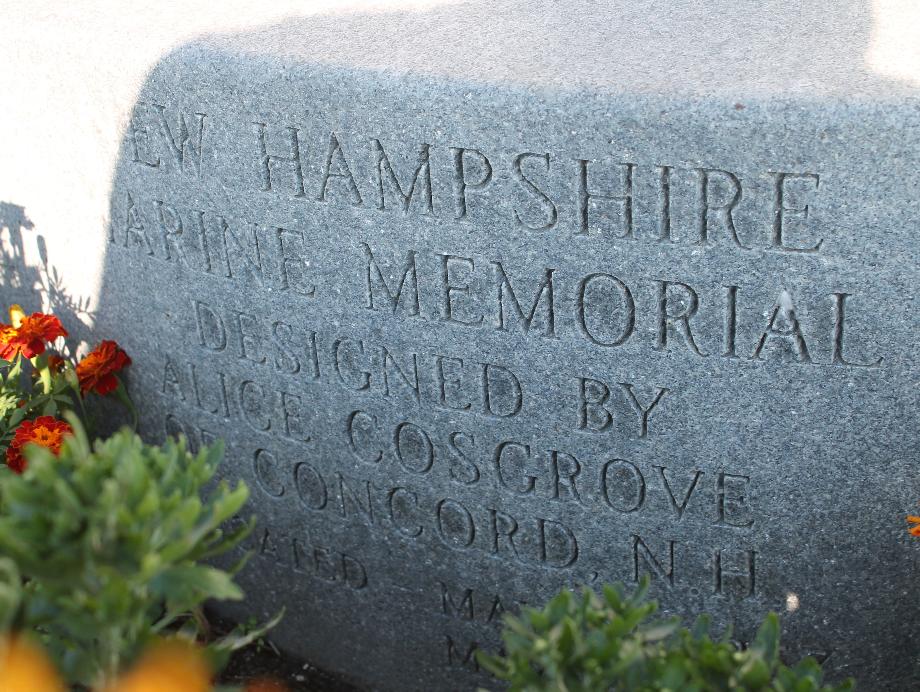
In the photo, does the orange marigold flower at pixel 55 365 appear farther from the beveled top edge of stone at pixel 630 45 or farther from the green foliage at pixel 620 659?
the green foliage at pixel 620 659

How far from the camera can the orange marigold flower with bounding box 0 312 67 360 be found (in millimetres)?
3084

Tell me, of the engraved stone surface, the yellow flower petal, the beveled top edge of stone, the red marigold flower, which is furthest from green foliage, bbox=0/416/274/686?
the yellow flower petal

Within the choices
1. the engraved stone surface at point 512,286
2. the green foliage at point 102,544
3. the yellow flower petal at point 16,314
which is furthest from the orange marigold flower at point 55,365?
the green foliage at point 102,544

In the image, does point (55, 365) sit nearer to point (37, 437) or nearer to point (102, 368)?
point (102, 368)

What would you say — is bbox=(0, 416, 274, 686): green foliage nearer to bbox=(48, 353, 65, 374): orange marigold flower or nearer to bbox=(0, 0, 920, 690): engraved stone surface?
bbox=(0, 0, 920, 690): engraved stone surface

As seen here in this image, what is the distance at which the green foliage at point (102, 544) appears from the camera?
138 centimetres

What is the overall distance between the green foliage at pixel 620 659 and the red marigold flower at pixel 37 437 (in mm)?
1624

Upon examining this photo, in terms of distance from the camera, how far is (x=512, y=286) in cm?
237

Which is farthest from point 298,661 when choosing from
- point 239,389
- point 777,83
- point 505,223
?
point 777,83

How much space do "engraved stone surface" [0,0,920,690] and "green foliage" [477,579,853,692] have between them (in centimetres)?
72

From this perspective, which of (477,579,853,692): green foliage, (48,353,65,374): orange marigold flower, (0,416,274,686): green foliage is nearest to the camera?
(0,416,274,686): green foliage

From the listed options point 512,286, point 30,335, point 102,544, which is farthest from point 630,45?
point 30,335

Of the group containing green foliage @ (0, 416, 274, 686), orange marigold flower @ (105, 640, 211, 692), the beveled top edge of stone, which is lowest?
orange marigold flower @ (105, 640, 211, 692)

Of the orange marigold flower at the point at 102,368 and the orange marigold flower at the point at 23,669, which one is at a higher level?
the orange marigold flower at the point at 23,669
